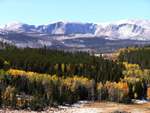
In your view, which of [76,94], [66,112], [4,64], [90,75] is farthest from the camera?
[4,64]

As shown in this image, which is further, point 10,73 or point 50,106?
point 10,73

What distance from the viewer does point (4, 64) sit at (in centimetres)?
19375

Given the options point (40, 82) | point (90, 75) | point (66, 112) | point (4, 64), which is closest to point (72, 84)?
point (40, 82)

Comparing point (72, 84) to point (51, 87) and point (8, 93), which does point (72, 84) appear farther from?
point (8, 93)

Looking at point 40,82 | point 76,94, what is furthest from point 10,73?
point 76,94

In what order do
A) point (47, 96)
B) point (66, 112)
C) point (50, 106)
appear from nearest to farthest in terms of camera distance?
1. point (66, 112)
2. point (50, 106)
3. point (47, 96)

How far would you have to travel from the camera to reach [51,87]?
134125mm

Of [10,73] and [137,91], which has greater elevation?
[10,73]

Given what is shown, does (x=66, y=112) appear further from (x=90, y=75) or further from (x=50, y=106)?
(x=90, y=75)

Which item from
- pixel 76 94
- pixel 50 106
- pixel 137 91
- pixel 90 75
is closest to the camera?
pixel 50 106

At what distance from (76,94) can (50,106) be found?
28.0 meters

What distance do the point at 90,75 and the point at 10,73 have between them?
60.2 meters

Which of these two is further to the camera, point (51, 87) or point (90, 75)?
point (90, 75)

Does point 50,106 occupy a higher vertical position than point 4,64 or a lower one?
lower
